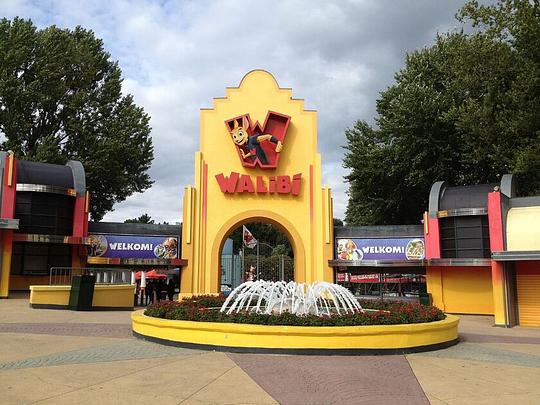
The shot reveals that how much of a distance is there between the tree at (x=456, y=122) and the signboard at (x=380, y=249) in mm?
5727

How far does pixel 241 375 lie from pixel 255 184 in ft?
56.9

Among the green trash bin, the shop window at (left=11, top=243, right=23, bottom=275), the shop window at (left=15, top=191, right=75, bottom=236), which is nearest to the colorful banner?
the shop window at (left=15, top=191, right=75, bottom=236)

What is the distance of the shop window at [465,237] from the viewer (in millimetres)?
21875

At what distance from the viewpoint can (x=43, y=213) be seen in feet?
75.3

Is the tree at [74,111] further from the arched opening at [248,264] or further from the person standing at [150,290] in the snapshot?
the person standing at [150,290]

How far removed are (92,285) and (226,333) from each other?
1023 cm

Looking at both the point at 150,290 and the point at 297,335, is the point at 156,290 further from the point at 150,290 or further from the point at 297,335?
the point at 297,335

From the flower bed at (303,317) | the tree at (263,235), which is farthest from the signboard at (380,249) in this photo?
the tree at (263,235)

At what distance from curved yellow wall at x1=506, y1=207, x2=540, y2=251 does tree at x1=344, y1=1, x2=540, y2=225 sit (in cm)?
335

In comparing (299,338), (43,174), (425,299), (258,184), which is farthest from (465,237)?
(43,174)

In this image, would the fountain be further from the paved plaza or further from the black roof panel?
the black roof panel

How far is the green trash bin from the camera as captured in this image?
18.4 m

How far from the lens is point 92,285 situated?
1870cm

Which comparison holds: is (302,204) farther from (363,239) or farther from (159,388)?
(159,388)
